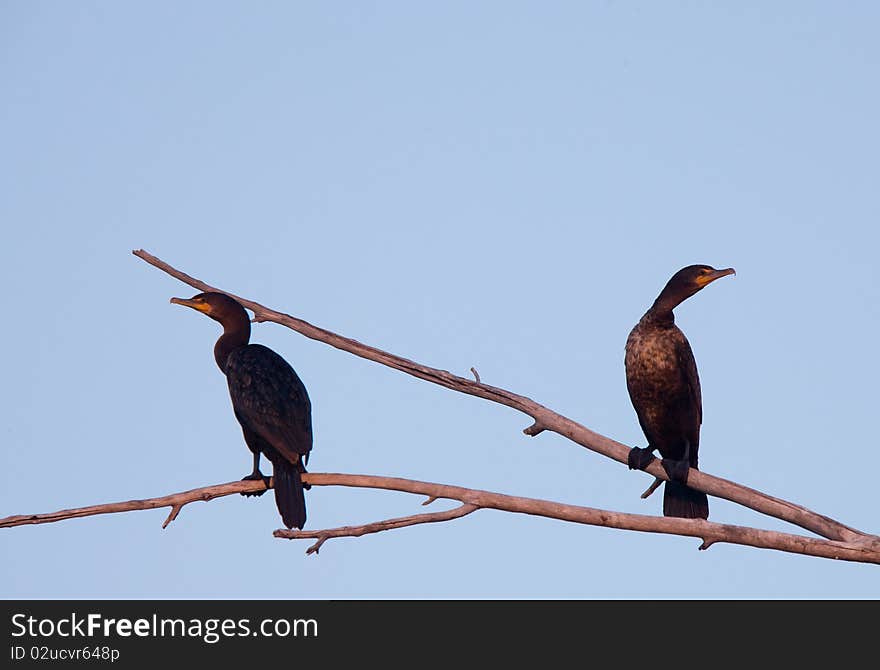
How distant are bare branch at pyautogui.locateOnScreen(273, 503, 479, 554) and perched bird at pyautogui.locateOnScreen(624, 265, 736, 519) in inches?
98.9

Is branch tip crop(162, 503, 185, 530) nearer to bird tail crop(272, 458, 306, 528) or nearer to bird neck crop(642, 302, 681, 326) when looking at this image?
bird tail crop(272, 458, 306, 528)

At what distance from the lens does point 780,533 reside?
6.53 meters

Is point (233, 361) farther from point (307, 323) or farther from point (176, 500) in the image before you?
point (176, 500)

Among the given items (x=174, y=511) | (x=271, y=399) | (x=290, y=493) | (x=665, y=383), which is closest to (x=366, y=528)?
(x=174, y=511)

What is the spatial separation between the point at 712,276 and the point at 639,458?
1.25 metres

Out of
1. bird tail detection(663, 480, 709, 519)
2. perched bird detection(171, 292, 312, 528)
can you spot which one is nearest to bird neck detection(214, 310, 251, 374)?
perched bird detection(171, 292, 312, 528)

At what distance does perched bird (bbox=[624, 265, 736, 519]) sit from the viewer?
853cm

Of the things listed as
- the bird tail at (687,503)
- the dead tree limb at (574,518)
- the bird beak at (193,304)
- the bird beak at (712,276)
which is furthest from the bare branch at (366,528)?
the bird beak at (193,304)

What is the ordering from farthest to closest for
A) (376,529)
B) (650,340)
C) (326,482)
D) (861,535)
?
(650,340) < (326,482) < (861,535) < (376,529)

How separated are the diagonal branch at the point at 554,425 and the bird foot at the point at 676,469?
0.06 metres

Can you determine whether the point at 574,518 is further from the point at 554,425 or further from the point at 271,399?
the point at 271,399

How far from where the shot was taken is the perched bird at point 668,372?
28.0ft
